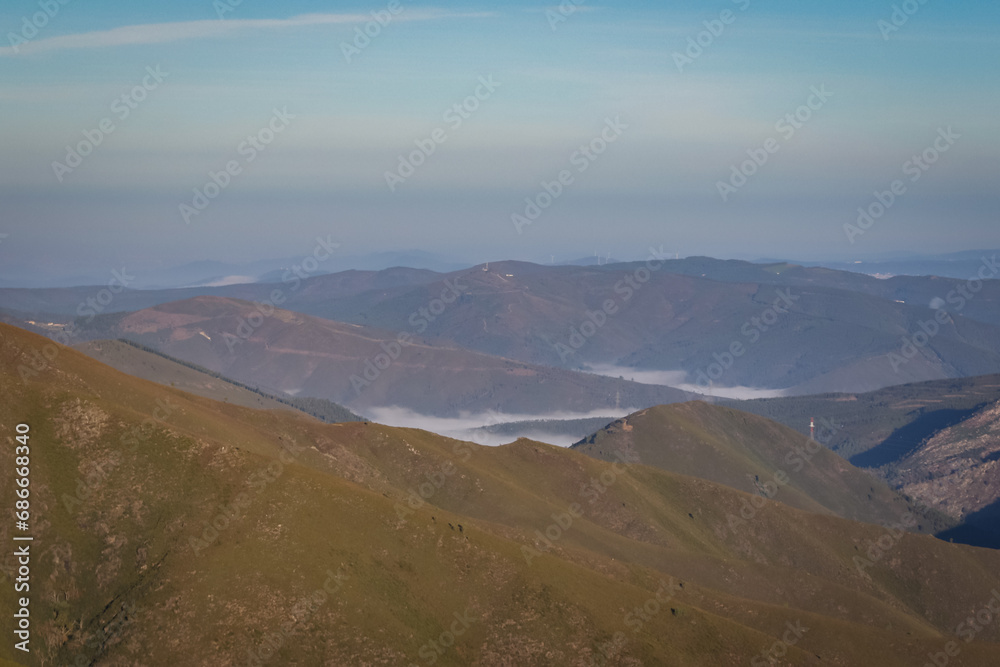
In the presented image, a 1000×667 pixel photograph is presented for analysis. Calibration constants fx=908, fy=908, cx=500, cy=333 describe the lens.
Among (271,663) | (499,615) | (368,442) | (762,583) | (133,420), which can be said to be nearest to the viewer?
(271,663)

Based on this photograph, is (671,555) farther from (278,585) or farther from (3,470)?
(3,470)

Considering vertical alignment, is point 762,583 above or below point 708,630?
below

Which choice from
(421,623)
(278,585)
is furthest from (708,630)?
(278,585)

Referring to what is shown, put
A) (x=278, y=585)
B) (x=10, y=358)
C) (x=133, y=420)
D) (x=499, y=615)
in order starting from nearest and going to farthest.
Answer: (x=278, y=585) → (x=499, y=615) → (x=133, y=420) → (x=10, y=358)

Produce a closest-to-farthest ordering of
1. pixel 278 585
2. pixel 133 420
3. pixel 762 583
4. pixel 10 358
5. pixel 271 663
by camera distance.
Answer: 1. pixel 271 663
2. pixel 278 585
3. pixel 133 420
4. pixel 10 358
5. pixel 762 583

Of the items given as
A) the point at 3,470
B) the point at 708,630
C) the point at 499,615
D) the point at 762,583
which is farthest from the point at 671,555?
the point at 3,470

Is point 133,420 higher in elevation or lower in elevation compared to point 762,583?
higher

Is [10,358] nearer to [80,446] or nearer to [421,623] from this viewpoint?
[80,446]

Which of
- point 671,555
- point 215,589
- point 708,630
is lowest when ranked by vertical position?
point 671,555

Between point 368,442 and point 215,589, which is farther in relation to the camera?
point 368,442

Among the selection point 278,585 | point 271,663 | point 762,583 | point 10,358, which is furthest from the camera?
point 762,583
